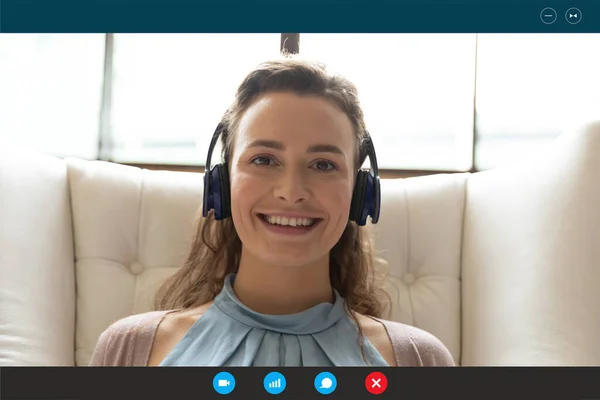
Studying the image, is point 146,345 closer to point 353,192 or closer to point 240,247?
point 240,247

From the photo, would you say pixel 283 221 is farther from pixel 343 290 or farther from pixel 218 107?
pixel 218 107

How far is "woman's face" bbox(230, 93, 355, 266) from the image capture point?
0.93 meters

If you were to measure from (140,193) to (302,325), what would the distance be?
1.72 feet

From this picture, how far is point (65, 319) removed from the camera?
1.21m

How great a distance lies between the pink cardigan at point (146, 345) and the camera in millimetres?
968

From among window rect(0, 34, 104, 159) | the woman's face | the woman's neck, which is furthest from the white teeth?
window rect(0, 34, 104, 159)

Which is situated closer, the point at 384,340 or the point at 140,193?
the point at 384,340
